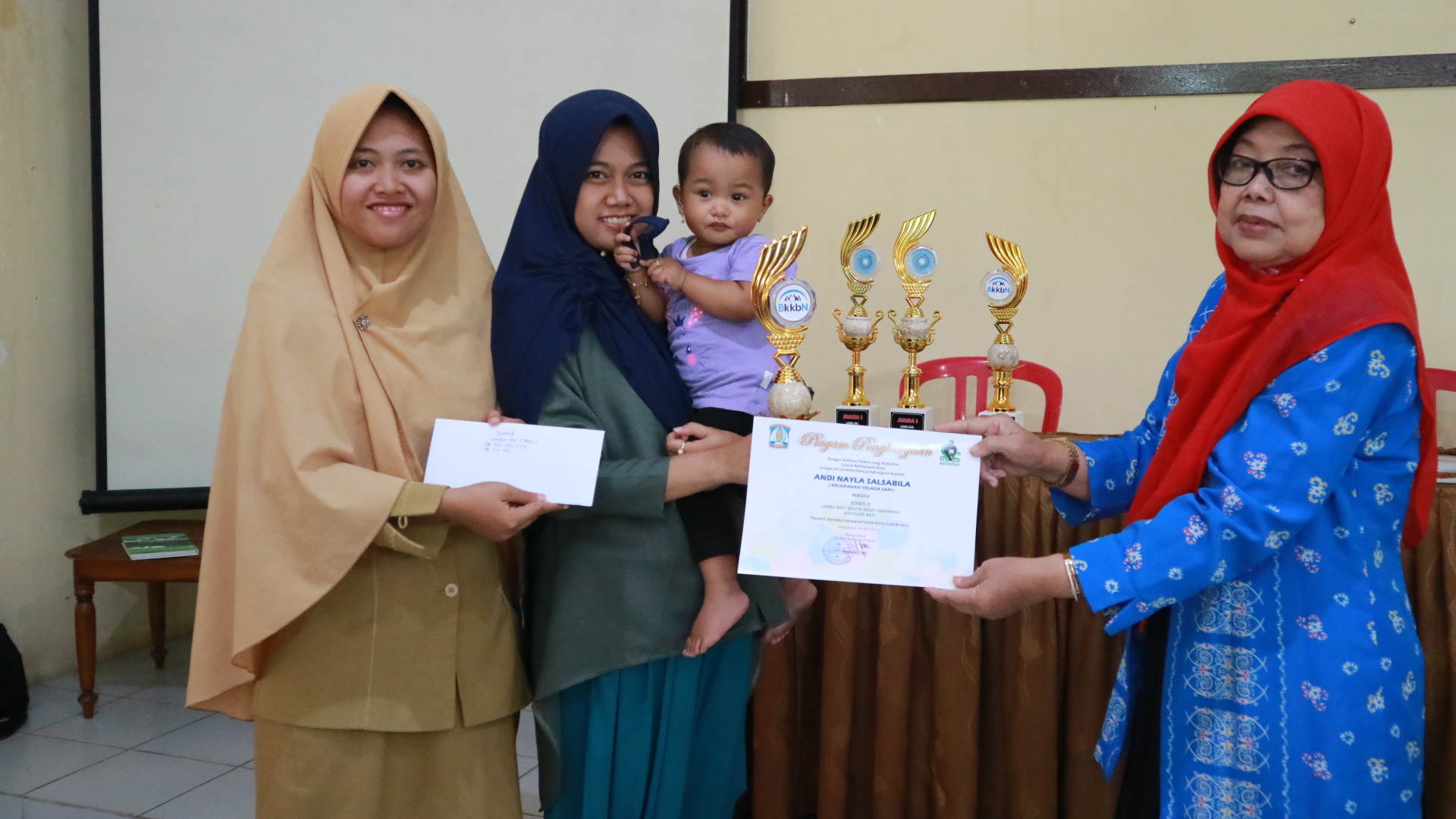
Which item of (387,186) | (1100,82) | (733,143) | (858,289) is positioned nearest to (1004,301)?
(858,289)

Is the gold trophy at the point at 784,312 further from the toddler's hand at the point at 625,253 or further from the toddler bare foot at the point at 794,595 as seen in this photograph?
the toddler bare foot at the point at 794,595

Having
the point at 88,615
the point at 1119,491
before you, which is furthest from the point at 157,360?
the point at 1119,491

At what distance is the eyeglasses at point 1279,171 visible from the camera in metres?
1.20

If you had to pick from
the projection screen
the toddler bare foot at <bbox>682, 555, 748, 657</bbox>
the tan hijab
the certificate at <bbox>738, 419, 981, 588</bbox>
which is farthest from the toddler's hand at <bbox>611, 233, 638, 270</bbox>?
the projection screen

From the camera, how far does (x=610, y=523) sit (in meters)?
1.45

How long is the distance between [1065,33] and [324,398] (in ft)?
9.22

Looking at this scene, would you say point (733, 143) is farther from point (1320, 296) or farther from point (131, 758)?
point (131, 758)

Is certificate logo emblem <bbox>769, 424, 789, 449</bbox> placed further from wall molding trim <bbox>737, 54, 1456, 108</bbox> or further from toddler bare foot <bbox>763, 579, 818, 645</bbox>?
wall molding trim <bbox>737, 54, 1456, 108</bbox>

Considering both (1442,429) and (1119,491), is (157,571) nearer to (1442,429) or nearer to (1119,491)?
(1119,491)

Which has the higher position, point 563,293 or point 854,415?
point 563,293

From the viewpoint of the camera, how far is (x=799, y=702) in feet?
7.56

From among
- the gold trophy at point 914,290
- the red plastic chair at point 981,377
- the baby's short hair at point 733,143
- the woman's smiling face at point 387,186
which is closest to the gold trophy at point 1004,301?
the gold trophy at point 914,290

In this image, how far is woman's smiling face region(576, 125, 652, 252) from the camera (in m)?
1.51

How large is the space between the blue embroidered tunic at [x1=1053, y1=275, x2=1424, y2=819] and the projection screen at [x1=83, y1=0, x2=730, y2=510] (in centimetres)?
243
